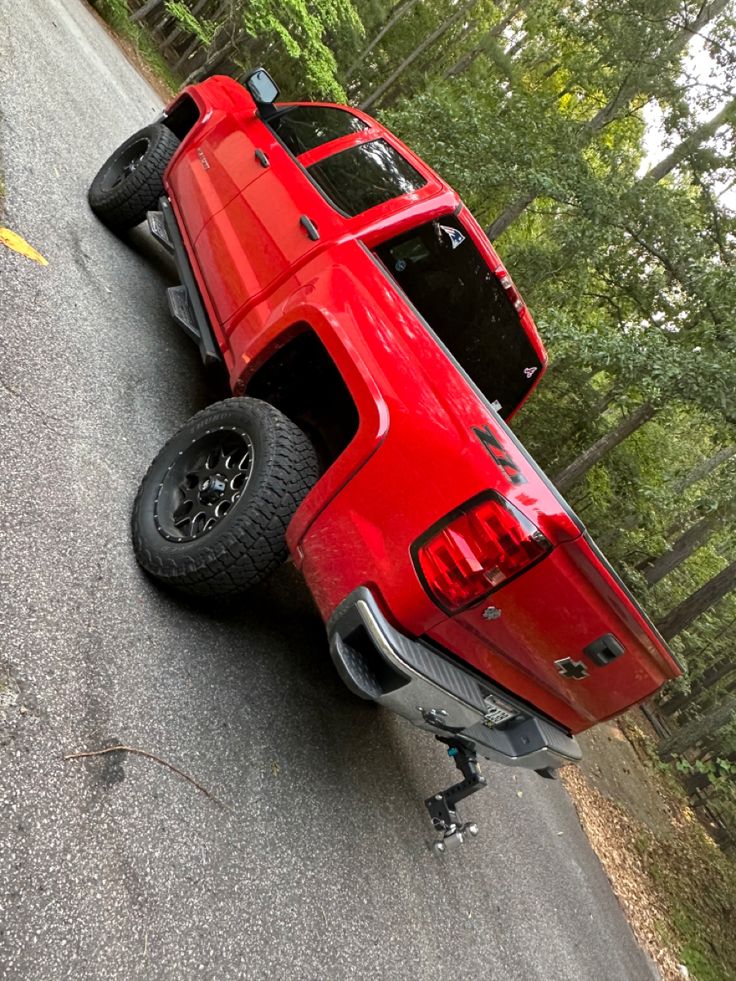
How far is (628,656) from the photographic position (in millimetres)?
2432

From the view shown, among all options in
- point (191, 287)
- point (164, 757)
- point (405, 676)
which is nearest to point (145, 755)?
point (164, 757)

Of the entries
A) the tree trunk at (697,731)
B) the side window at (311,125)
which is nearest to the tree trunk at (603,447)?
the tree trunk at (697,731)

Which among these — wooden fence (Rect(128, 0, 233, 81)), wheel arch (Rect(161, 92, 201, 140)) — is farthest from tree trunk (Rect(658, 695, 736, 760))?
wooden fence (Rect(128, 0, 233, 81))

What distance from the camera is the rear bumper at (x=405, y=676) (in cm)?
231

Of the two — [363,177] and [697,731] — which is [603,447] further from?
[363,177]

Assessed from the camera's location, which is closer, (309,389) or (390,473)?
(390,473)

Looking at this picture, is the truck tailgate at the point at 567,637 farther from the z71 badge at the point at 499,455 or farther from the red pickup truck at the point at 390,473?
the z71 badge at the point at 499,455

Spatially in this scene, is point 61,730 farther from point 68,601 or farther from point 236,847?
point 236,847

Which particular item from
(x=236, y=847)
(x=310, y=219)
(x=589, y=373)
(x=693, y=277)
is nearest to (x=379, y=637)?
(x=236, y=847)

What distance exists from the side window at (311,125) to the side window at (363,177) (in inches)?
8.5

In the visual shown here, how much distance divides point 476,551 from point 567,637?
1.74ft

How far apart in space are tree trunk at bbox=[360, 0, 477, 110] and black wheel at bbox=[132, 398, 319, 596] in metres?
20.2

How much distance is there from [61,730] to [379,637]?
1051 mm

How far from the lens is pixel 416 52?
19.1 m
